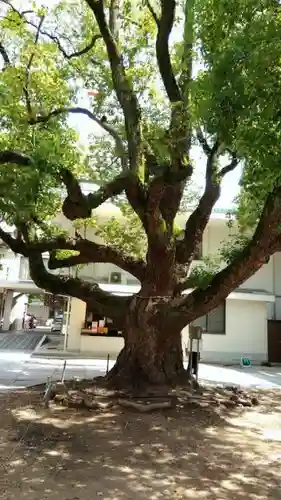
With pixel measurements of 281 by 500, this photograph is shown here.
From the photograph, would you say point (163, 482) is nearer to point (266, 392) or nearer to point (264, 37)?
point (264, 37)

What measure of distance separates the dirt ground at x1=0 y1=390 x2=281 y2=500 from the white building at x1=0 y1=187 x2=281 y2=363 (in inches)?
402

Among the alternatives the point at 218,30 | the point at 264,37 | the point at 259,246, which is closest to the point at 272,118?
the point at 264,37

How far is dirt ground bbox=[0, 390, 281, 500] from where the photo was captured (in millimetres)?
4430

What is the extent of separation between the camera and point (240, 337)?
18.9 meters

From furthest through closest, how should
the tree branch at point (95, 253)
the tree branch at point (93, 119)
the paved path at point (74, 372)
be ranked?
the paved path at point (74, 372), the tree branch at point (95, 253), the tree branch at point (93, 119)

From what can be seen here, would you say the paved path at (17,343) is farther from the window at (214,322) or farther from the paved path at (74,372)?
the window at (214,322)

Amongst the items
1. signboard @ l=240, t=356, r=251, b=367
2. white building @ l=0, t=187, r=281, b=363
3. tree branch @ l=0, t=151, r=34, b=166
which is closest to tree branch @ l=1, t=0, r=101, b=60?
tree branch @ l=0, t=151, r=34, b=166

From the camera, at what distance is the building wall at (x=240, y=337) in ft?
61.4

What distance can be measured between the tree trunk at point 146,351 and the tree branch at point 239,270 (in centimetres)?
48

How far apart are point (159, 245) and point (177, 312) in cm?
136

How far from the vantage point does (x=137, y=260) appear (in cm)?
1010

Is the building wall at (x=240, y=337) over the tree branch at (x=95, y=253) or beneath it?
beneath

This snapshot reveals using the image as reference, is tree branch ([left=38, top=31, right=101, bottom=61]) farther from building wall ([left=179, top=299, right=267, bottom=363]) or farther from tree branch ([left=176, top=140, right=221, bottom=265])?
building wall ([left=179, top=299, right=267, bottom=363])

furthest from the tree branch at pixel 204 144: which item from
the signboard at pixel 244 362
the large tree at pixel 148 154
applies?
the signboard at pixel 244 362
